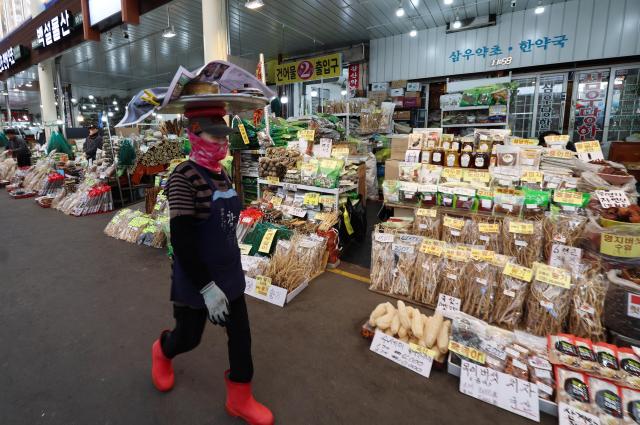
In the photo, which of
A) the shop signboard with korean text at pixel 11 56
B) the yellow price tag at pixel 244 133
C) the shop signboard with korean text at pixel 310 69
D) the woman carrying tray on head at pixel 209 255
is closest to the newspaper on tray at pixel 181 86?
the woman carrying tray on head at pixel 209 255

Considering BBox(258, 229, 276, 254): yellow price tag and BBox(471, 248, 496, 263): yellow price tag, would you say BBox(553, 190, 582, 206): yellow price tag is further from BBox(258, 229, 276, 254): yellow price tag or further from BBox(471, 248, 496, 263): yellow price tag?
BBox(258, 229, 276, 254): yellow price tag

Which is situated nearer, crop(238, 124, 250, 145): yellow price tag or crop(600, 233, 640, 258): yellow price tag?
crop(600, 233, 640, 258): yellow price tag

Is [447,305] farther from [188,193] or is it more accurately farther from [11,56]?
[11,56]

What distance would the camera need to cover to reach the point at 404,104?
27.8 feet

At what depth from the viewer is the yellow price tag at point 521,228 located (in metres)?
2.55

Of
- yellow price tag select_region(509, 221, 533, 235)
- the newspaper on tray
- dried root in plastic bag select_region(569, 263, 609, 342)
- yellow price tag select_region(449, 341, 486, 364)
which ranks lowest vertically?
yellow price tag select_region(449, 341, 486, 364)

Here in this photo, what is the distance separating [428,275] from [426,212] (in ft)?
2.02

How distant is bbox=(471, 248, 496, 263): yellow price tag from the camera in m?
2.44

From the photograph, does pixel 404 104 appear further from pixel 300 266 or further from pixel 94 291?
pixel 94 291

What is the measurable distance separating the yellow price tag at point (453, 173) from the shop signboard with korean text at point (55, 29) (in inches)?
362

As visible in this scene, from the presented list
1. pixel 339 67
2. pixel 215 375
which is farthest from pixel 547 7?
pixel 215 375

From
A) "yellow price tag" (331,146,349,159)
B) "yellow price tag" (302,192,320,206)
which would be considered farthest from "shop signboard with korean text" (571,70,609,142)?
"yellow price tag" (302,192,320,206)

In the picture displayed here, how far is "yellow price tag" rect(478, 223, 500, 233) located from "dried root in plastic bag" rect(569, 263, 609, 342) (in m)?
0.66

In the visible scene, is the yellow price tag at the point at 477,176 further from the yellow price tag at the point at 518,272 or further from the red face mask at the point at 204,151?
the red face mask at the point at 204,151
